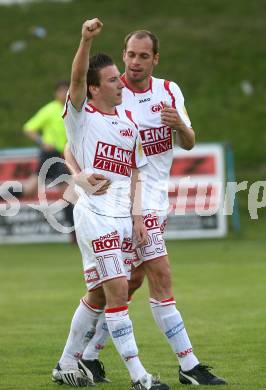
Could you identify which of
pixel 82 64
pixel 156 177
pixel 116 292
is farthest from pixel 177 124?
pixel 116 292

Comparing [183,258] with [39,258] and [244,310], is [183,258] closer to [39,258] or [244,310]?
[39,258]

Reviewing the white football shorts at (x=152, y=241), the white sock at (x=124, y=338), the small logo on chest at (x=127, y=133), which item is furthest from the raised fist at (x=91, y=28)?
the white sock at (x=124, y=338)

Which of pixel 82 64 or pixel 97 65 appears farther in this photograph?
pixel 97 65

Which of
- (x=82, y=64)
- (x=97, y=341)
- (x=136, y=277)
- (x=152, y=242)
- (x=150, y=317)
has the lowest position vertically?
(x=150, y=317)

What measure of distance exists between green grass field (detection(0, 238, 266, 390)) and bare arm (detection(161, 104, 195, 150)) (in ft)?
5.57

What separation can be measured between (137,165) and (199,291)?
212 inches

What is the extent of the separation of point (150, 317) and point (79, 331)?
3.48 metres

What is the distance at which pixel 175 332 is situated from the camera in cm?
757

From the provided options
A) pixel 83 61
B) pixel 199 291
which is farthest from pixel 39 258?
pixel 83 61

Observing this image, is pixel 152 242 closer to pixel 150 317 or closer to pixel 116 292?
pixel 116 292

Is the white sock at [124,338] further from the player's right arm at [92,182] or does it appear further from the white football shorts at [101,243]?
the player's right arm at [92,182]

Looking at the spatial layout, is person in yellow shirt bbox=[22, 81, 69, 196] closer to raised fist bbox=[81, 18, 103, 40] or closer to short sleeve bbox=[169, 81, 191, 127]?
short sleeve bbox=[169, 81, 191, 127]

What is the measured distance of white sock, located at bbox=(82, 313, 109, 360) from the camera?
8000 mm

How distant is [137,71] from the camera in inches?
309
